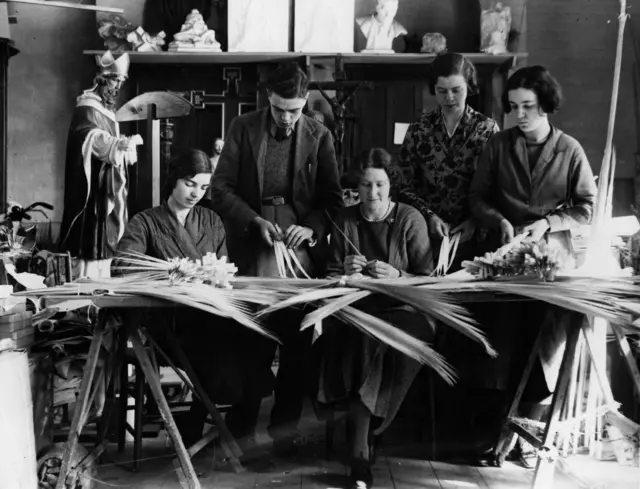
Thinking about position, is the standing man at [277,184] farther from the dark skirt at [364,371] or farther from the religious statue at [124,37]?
the religious statue at [124,37]

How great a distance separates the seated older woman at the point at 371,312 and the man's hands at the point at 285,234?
144mm

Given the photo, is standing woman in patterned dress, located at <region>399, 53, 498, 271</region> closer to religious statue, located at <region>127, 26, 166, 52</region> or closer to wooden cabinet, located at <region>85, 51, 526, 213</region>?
wooden cabinet, located at <region>85, 51, 526, 213</region>

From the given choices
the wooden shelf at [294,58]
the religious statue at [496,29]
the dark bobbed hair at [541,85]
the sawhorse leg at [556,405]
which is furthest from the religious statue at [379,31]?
the sawhorse leg at [556,405]

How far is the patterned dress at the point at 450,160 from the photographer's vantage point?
13.4 ft

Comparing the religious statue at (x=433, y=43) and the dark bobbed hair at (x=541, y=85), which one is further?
the religious statue at (x=433, y=43)

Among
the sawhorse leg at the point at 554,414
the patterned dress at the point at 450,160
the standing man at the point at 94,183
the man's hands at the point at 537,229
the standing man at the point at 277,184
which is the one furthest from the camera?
the standing man at the point at 94,183

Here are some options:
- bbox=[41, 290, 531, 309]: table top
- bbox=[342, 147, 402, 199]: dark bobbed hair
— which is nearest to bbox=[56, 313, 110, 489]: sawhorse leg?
bbox=[41, 290, 531, 309]: table top

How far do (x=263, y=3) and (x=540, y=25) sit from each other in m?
2.36

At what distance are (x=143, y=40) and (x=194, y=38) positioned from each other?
42cm

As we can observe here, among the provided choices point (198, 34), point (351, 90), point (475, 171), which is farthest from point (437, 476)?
point (198, 34)

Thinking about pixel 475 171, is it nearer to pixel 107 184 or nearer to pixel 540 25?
pixel 107 184

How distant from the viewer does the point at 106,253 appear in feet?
19.8

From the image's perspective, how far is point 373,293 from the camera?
131 inches

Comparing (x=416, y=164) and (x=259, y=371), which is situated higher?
(x=416, y=164)
